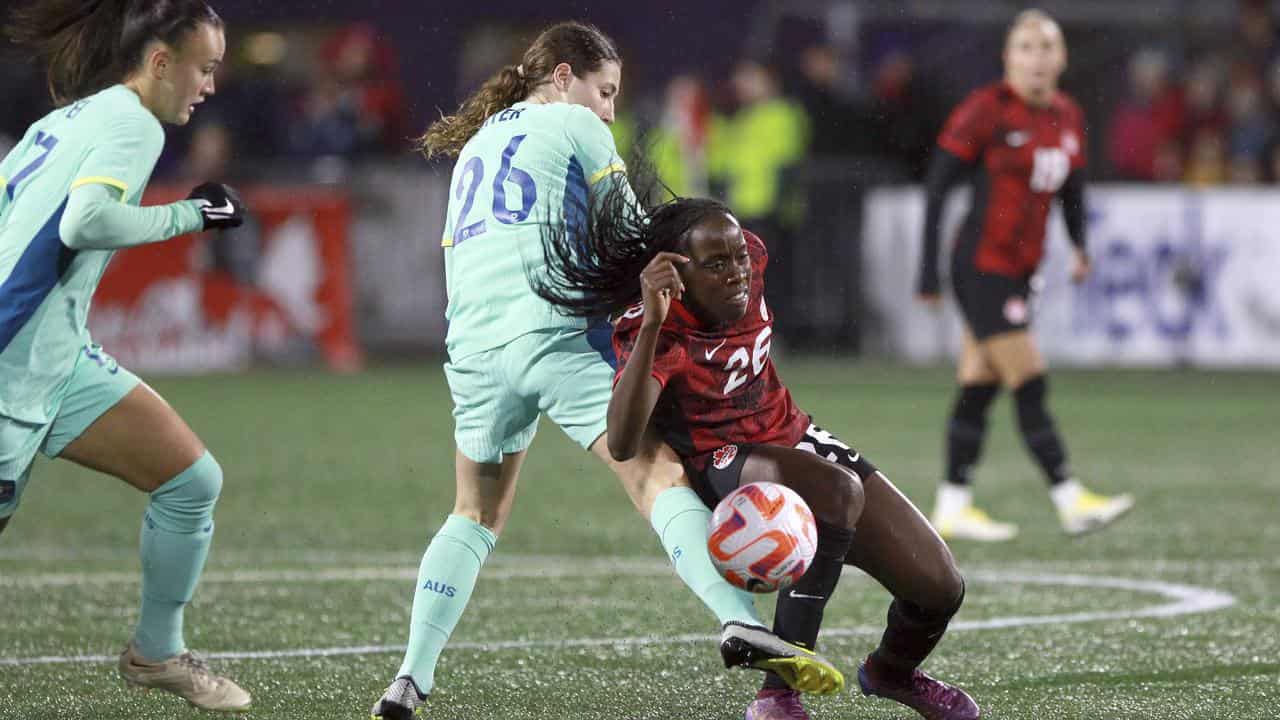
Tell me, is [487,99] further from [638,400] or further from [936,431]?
[936,431]

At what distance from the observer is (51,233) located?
4746 millimetres

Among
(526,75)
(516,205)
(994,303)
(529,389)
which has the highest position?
(526,75)

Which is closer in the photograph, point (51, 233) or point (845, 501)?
point (845, 501)

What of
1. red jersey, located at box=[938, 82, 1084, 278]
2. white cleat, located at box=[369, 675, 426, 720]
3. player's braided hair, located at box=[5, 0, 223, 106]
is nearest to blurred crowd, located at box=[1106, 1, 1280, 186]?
red jersey, located at box=[938, 82, 1084, 278]

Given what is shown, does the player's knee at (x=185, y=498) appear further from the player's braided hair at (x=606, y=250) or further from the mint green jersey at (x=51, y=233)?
the player's braided hair at (x=606, y=250)

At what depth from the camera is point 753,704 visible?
4.67 m

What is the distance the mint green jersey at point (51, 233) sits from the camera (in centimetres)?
473

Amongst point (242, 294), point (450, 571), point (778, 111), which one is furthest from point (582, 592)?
point (778, 111)

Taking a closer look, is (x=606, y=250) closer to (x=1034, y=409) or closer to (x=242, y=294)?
(x=1034, y=409)

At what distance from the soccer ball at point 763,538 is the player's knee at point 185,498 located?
1454 millimetres

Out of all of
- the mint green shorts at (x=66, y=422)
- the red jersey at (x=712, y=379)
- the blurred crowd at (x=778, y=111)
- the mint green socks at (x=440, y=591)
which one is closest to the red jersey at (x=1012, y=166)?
the red jersey at (x=712, y=379)

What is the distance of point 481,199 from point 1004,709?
5.89ft

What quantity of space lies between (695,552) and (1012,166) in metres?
4.80

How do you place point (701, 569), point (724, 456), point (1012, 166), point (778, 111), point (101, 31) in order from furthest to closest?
point (778, 111)
point (1012, 166)
point (101, 31)
point (724, 456)
point (701, 569)
